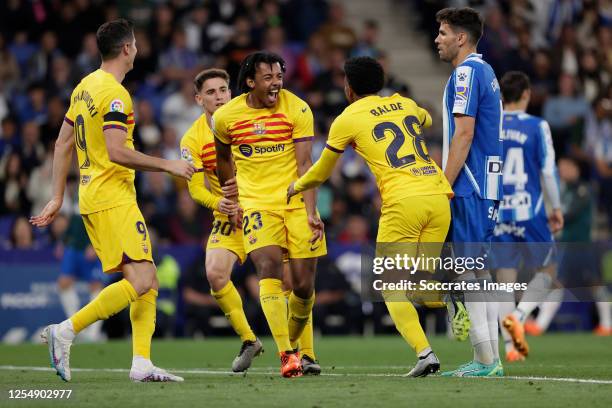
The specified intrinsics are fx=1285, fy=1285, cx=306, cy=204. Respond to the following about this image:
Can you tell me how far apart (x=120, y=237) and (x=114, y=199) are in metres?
0.31

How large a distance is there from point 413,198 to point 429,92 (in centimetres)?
1561

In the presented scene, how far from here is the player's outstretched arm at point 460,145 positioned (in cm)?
962

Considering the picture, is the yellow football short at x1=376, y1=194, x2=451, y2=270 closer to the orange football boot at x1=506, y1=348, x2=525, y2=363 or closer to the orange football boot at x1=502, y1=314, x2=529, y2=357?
the orange football boot at x1=502, y1=314, x2=529, y2=357

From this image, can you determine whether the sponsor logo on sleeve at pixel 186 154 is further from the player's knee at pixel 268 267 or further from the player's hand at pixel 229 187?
the player's knee at pixel 268 267

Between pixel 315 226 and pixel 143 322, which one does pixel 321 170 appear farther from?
pixel 143 322

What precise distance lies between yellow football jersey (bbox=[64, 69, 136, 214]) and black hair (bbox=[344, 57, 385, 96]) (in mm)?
1679

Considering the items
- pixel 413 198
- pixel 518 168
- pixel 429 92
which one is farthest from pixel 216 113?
pixel 429 92

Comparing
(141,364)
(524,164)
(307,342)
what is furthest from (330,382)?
(524,164)

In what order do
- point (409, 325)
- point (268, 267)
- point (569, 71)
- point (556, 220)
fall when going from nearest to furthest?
1. point (409, 325)
2. point (268, 267)
3. point (556, 220)
4. point (569, 71)

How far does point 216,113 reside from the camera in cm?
1025

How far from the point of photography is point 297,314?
10.3 metres

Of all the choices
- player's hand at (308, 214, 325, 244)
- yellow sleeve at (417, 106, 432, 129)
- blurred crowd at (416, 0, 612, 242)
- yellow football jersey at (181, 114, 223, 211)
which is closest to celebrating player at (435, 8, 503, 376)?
yellow sleeve at (417, 106, 432, 129)

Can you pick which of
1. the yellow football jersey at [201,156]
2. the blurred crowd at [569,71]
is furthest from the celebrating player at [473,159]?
the blurred crowd at [569,71]

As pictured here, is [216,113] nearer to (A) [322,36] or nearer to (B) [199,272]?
(B) [199,272]
